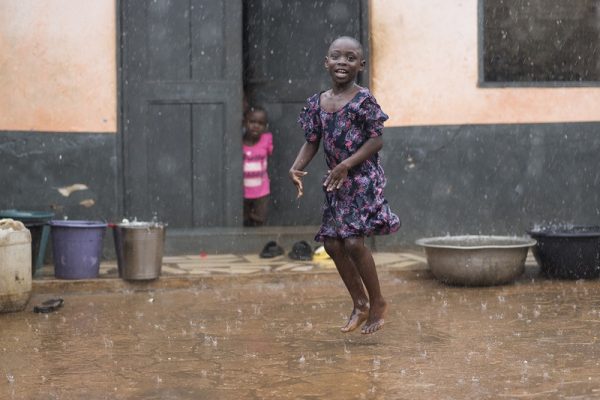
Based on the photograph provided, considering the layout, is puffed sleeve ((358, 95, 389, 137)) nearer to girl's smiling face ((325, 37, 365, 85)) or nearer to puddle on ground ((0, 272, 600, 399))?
girl's smiling face ((325, 37, 365, 85))

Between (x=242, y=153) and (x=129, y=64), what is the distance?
4.93ft

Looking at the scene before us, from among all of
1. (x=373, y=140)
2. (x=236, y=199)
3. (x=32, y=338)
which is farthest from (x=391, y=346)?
(x=236, y=199)

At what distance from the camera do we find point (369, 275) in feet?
18.7

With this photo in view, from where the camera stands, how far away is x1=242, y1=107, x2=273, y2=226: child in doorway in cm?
1089

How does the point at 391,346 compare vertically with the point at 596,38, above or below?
below

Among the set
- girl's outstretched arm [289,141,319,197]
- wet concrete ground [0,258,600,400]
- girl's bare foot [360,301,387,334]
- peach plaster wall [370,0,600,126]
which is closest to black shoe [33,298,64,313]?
wet concrete ground [0,258,600,400]

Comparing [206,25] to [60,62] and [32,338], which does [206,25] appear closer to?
[60,62]

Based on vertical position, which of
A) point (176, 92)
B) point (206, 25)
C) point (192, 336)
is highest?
point (206, 25)

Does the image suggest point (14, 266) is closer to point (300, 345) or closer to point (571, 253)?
point (300, 345)

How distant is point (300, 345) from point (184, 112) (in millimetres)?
4857

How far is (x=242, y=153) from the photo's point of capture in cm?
1037

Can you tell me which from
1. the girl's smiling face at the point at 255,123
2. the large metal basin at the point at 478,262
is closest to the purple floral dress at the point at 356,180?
the large metal basin at the point at 478,262

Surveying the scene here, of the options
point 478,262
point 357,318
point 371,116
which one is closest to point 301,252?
point 478,262

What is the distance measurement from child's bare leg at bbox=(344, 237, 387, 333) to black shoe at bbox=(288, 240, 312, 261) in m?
3.61
